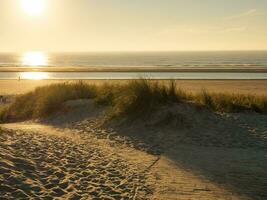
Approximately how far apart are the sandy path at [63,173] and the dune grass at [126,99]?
3.93 metres

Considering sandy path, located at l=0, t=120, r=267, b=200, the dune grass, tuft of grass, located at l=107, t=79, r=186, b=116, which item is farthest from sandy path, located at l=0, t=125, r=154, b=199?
the dune grass

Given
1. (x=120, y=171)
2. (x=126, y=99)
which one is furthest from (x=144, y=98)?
(x=120, y=171)

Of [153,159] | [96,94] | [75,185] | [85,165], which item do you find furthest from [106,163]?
[96,94]

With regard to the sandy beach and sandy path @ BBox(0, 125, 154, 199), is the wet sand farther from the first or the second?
sandy path @ BBox(0, 125, 154, 199)

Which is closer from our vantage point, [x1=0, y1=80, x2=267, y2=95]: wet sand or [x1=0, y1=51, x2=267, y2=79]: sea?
[x1=0, y1=80, x2=267, y2=95]: wet sand

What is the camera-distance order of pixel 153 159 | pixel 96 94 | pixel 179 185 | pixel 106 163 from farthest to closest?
pixel 96 94 < pixel 153 159 < pixel 106 163 < pixel 179 185

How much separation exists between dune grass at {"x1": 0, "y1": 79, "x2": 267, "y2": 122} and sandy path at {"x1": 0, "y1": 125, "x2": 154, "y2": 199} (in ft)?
12.9

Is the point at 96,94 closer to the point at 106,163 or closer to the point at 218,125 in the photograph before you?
the point at 218,125

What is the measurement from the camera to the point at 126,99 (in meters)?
14.4

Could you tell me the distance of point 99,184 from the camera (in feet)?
24.3

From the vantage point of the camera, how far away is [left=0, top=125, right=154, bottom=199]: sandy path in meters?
6.75

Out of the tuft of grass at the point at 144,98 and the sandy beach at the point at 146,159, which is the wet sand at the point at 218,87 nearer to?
the tuft of grass at the point at 144,98

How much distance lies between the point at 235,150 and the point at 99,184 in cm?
423

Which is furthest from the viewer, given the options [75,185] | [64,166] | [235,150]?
[235,150]
